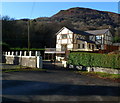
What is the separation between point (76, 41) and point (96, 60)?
2030 centimetres

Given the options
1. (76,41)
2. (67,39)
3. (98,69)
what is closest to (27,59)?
(98,69)

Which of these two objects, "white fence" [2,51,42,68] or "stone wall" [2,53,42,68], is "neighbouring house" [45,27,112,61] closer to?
"stone wall" [2,53,42,68]

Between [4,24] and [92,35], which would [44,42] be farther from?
[92,35]

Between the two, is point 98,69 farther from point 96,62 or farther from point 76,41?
point 76,41

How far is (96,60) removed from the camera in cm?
1365

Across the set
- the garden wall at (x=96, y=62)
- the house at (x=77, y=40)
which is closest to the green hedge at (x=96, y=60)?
the garden wall at (x=96, y=62)

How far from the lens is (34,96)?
5.62 metres

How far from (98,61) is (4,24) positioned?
37.9 meters

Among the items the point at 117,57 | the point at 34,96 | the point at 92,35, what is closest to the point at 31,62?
the point at 117,57

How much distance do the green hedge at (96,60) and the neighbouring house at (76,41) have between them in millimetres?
14653

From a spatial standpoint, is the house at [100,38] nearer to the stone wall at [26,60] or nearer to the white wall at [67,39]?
the white wall at [67,39]

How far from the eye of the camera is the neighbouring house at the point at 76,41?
3290 cm

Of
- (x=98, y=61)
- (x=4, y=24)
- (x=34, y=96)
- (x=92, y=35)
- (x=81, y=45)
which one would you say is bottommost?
(x=34, y=96)

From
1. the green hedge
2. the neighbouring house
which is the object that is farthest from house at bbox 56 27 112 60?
the green hedge
